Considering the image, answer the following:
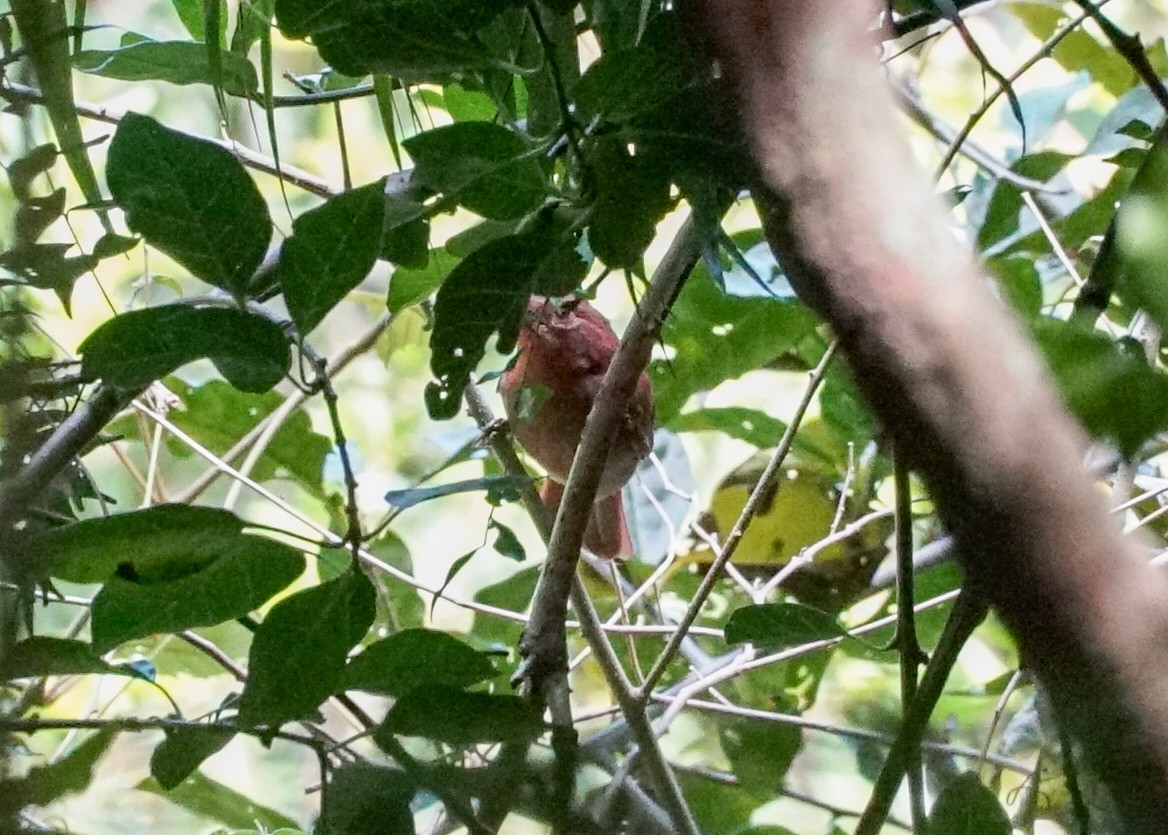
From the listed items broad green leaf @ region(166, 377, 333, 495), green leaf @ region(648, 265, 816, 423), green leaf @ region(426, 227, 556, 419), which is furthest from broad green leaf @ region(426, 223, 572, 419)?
broad green leaf @ region(166, 377, 333, 495)

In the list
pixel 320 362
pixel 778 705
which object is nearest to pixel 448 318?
pixel 320 362

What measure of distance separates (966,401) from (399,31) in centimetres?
24

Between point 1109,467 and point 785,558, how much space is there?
1.30ft

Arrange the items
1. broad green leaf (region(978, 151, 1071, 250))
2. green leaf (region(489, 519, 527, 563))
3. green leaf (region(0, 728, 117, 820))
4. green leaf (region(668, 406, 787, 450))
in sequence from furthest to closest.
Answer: green leaf (region(668, 406, 787, 450))
broad green leaf (region(978, 151, 1071, 250))
green leaf (region(489, 519, 527, 563))
green leaf (region(0, 728, 117, 820))

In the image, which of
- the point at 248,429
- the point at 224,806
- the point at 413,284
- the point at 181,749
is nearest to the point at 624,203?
the point at 413,284

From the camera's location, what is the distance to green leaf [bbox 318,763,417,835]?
39 centimetres

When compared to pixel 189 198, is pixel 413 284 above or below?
above

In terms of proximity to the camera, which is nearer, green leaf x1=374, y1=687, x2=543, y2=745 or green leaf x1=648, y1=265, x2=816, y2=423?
green leaf x1=374, y1=687, x2=543, y2=745

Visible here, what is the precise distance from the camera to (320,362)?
44 centimetres

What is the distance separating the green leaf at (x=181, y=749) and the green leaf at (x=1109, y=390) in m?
0.34

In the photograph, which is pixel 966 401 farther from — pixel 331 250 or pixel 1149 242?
pixel 331 250

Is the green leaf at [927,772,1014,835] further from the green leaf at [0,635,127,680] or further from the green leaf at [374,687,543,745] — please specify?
the green leaf at [0,635,127,680]

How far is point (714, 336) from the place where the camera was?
2.70 feet

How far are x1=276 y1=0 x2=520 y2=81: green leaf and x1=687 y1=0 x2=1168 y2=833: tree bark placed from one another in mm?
151
